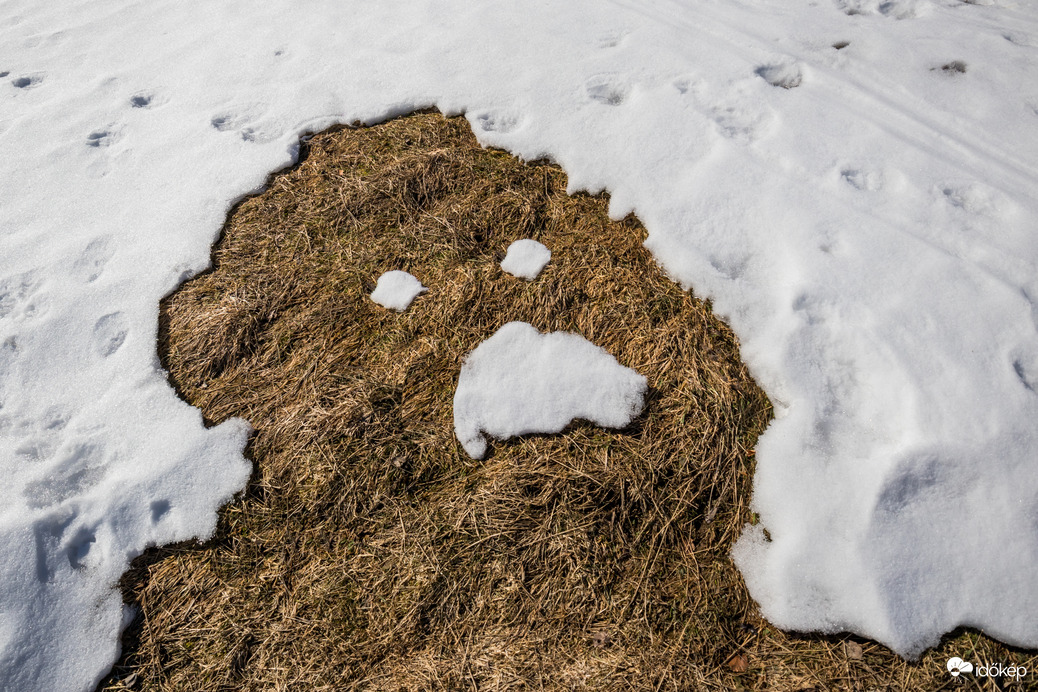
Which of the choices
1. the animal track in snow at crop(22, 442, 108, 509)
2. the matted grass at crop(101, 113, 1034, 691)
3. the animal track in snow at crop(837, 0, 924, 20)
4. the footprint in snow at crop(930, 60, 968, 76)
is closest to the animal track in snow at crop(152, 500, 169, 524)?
the matted grass at crop(101, 113, 1034, 691)

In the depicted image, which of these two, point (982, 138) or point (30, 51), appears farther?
point (30, 51)

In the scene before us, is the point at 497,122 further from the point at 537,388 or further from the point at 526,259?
the point at 537,388

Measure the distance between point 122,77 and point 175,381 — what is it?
226cm

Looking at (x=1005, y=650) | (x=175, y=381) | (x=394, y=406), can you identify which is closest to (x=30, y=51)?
(x=175, y=381)

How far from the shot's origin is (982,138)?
101 inches

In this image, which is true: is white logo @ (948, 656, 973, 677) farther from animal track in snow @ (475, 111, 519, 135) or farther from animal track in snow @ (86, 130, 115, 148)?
animal track in snow @ (86, 130, 115, 148)

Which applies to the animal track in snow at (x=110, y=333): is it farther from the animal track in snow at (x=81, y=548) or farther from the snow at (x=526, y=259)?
the snow at (x=526, y=259)

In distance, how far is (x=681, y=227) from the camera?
236 cm

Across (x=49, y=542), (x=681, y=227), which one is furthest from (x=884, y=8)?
(x=49, y=542)

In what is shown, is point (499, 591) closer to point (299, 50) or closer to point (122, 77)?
point (299, 50)

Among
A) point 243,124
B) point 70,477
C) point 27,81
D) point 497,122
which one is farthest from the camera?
point 27,81

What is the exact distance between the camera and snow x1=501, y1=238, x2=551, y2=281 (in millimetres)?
2328

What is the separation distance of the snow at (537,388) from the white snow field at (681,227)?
0.50 meters

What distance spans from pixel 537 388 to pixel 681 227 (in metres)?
0.95
